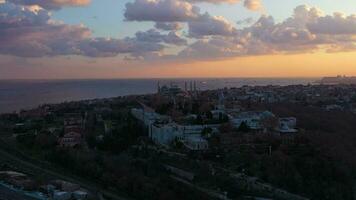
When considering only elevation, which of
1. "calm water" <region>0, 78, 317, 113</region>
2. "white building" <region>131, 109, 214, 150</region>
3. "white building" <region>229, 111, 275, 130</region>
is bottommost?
"calm water" <region>0, 78, 317, 113</region>

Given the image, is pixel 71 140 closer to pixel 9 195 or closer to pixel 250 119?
pixel 250 119

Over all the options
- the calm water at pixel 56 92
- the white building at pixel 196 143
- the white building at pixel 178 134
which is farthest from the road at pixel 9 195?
the calm water at pixel 56 92

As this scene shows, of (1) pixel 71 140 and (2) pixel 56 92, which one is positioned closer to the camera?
(1) pixel 71 140

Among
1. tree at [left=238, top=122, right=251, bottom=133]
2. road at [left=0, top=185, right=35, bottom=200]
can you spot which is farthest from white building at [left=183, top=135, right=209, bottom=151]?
road at [left=0, top=185, right=35, bottom=200]

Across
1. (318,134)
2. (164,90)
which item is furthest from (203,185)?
(164,90)

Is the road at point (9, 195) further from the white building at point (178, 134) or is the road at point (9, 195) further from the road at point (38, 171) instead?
the white building at point (178, 134)

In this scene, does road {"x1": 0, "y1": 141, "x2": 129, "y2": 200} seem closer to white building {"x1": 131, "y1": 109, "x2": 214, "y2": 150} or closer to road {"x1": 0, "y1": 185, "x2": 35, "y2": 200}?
road {"x1": 0, "y1": 185, "x2": 35, "y2": 200}

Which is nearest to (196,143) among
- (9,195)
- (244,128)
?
(244,128)

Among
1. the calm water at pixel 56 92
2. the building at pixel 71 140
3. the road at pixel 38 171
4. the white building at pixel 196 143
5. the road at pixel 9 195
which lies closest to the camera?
the road at pixel 9 195

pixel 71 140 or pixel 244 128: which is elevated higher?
pixel 244 128

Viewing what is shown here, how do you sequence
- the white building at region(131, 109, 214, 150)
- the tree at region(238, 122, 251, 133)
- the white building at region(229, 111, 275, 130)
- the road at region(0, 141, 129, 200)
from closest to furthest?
the road at region(0, 141, 129, 200), the white building at region(131, 109, 214, 150), the tree at region(238, 122, 251, 133), the white building at region(229, 111, 275, 130)

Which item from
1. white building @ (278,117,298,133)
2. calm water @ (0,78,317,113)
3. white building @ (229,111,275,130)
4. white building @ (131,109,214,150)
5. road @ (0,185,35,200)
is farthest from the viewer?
calm water @ (0,78,317,113)

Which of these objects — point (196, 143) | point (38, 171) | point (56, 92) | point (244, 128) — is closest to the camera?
point (38, 171)
